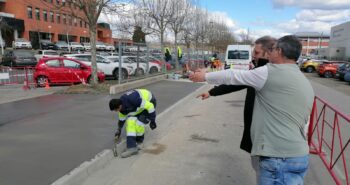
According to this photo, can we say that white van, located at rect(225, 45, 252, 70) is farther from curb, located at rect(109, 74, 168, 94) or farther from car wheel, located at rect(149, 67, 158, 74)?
curb, located at rect(109, 74, 168, 94)

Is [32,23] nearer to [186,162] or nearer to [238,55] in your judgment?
[238,55]

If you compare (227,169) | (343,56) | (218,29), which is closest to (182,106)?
(227,169)

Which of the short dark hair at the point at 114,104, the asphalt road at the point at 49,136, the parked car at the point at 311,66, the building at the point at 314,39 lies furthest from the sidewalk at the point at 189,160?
the building at the point at 314,39

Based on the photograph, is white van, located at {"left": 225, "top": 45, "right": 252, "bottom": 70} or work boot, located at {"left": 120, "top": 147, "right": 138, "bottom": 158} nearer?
work boot, located at {"left": 120, "top": 147, "right": 138, "bottom": 158}

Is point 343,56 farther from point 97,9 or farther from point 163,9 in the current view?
point 97,9

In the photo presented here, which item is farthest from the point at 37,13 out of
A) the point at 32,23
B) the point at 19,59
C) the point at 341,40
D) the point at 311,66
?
the point at 341,40

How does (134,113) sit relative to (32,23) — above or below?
below

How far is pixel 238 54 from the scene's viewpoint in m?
27.6

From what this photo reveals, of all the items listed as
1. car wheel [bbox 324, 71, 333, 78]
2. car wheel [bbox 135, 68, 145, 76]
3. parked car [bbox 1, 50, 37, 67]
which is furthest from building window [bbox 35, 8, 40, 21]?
car wheel [bbox 324, 71, 333, 78]

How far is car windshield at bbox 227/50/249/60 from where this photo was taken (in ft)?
90.0

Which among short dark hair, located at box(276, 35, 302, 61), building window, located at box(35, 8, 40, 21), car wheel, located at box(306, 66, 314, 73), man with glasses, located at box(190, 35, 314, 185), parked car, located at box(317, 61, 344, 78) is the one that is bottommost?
car wheel, located at box(306, 66, 314, 73)

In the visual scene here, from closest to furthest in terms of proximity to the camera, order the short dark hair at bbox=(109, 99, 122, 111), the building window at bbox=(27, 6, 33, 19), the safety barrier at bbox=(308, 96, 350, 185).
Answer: the safety barrier at bbox=(308, 96, 350, 185) < the short dark hair at bbox=(109, 99, 122, 111) < the building window at bbox=(27, 6, 33, 19)

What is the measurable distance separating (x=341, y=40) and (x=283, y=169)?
66780 mm

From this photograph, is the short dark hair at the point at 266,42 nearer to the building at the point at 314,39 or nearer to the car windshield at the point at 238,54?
the car windshield at the point at 238,54
